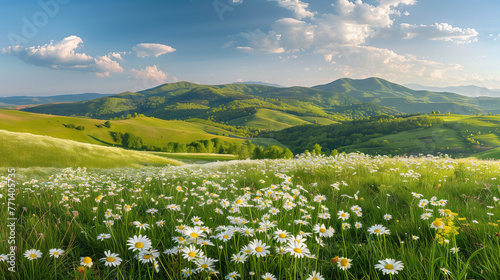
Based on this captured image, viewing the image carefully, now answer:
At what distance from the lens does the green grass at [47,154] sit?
23.0 metres

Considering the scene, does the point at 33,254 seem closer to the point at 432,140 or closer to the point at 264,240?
the point at 264,240

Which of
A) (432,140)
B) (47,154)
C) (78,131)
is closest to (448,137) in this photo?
(432,140)

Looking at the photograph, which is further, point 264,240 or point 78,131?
point 78,131

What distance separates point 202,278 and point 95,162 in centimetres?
3092

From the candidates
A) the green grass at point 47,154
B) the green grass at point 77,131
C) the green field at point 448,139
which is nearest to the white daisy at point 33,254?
the green grass at point 47,154

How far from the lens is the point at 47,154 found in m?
25.0

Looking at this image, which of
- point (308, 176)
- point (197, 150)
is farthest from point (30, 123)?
point (308, 176)

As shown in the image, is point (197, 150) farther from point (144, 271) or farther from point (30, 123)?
point (144, 271)

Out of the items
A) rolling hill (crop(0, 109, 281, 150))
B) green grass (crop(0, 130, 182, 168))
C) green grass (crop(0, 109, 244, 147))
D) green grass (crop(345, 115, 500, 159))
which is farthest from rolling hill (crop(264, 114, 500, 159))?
green grass (crop(0, 130, 182, 168))

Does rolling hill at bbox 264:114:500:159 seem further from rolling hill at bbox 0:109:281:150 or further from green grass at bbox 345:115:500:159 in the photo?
rolling hill at bbox 0:109:281:150

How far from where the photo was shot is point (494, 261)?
2.41 metres

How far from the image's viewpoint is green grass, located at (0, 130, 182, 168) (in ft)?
75.6

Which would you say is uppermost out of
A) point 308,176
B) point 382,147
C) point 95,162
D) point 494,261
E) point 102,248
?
point 494,261

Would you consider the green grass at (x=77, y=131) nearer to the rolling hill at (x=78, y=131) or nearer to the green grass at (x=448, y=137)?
the rolling hill at (x=78, y=131)
